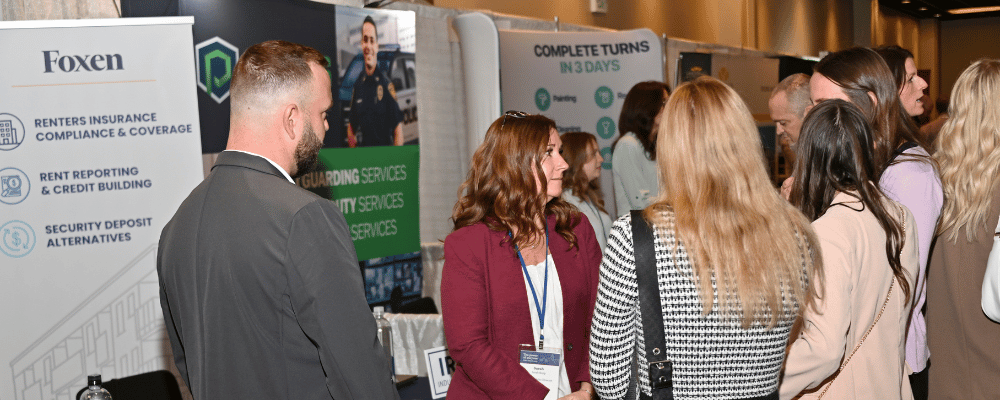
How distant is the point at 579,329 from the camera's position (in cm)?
208

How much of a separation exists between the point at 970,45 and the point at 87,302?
64.9ft

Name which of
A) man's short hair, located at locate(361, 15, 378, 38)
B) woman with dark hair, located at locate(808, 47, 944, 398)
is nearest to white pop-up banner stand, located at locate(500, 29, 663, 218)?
man's short hair, located at locate(361, 15, 378, 38)

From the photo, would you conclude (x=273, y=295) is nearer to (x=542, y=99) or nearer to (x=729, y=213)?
(x=729, y=213)

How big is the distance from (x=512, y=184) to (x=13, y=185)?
1.79m

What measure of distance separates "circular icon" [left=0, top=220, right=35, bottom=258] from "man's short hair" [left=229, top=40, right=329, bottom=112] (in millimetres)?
1570

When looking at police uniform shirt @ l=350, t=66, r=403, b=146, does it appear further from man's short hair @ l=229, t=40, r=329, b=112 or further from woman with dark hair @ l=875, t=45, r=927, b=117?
woman with dark hair @ l=875, t=45, r=927, b=117

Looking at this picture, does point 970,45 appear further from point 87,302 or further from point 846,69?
point 87,302

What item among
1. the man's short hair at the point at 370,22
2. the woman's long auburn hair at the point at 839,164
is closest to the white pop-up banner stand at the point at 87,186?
the man's short hair at the point at 370,22

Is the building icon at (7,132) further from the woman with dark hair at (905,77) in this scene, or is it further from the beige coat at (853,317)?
the woman with dark hair at (905,77)

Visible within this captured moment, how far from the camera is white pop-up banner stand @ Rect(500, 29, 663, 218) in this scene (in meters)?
4.27

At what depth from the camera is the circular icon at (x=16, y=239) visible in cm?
255

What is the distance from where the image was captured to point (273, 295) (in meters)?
1.37

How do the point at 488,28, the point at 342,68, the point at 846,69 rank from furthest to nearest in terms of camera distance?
the point at 488,28
the point at 342,68
the point at 846,69

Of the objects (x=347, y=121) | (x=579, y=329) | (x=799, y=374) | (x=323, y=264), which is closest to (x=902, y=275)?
(x=799, y=374)
